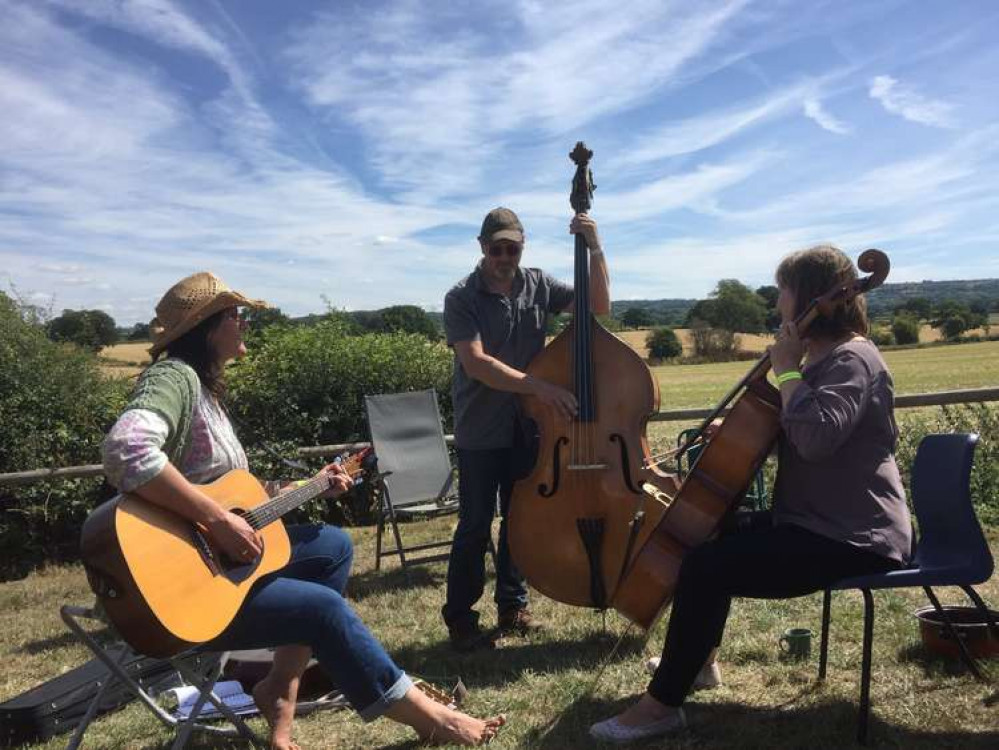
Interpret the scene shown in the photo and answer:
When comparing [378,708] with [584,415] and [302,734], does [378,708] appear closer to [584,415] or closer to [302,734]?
[302,734]

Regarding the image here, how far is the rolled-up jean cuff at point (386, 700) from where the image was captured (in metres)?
2.76

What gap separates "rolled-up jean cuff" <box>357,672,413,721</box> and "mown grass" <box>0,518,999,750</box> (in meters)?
0.35

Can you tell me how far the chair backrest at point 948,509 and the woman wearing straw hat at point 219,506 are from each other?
1.79m

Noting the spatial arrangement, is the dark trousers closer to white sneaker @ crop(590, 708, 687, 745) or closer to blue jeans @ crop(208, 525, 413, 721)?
white sneaker @ crop(590, 708, 687, 745)

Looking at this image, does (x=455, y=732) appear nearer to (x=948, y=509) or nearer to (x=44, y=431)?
(x=948, y=509)

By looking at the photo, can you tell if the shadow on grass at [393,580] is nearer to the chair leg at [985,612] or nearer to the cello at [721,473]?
the cello at [721,473]

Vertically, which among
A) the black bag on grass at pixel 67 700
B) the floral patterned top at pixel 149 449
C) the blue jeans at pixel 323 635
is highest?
the floral patterned top at pixel 149 449

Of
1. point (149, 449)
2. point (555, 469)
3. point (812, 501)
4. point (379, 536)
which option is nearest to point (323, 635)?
point (149, 449)

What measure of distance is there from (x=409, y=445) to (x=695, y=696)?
12.1 ft

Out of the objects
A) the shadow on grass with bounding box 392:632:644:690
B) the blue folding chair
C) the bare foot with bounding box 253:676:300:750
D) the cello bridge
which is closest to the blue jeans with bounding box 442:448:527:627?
the shadow on grass with bounding box 392:632:644:690

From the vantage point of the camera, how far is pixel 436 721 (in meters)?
2.90

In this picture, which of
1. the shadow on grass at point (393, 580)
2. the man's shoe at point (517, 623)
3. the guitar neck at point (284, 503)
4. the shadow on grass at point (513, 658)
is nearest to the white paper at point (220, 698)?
the shadow on grass at point (513, 658)

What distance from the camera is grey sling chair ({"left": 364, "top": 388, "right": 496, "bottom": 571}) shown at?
6.29m

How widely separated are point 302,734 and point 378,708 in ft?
2.27
